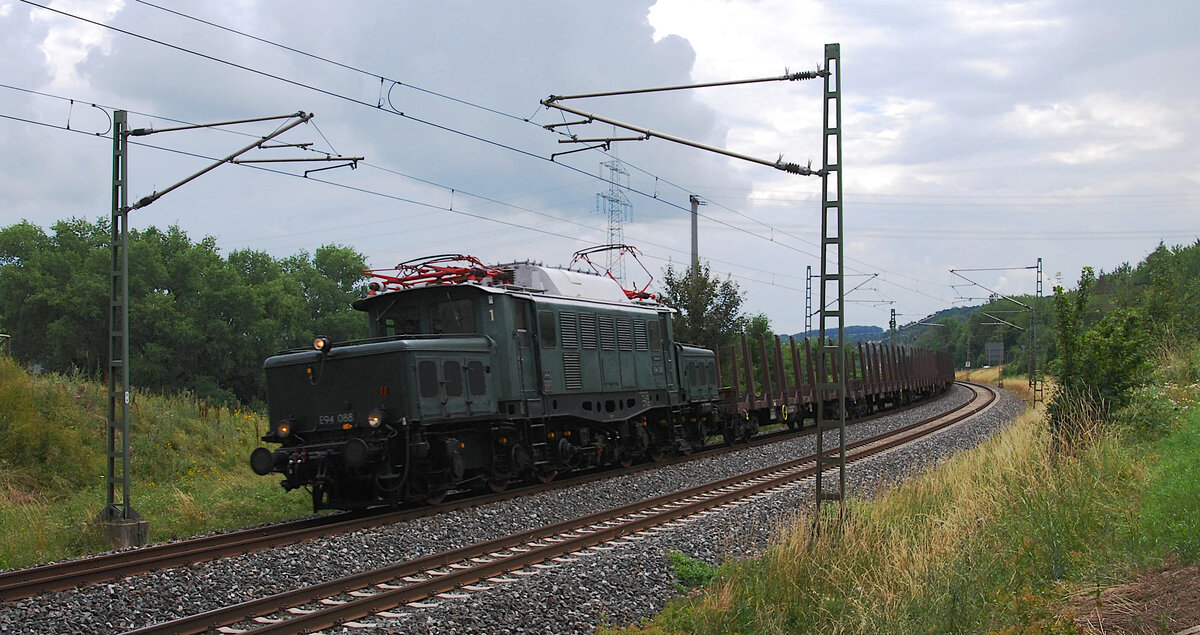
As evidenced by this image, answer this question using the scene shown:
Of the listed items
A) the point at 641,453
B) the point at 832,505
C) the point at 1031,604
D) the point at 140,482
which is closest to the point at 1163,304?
the point at 641,453

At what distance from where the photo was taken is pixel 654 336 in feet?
64.3

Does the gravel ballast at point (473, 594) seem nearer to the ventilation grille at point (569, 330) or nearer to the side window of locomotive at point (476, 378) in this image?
the side window of locomotive at point (476, 378)

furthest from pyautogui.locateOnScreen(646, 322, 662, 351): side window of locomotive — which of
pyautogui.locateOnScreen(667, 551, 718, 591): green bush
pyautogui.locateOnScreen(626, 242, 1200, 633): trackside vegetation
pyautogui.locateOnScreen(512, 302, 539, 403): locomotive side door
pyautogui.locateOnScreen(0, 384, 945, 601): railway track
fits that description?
pyautogui.locateOnScreen(667, 551, 718, 591): green bush

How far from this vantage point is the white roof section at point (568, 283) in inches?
663

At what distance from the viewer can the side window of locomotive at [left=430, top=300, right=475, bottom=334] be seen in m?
14.9

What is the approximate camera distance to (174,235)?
58.7 metres

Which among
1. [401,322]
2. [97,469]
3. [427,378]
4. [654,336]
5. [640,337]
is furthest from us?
[97,469]

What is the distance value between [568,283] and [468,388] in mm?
4222

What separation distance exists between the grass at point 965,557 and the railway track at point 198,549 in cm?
491

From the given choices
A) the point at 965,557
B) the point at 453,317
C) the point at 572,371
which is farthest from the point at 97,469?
the point at 965,557

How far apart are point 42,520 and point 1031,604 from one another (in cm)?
1328

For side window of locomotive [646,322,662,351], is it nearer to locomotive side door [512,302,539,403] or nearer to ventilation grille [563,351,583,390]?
ventilation grille [563,351,583,390]

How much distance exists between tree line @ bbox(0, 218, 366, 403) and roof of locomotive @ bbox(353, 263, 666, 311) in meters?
34.5

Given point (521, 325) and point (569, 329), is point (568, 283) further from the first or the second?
point (521, 325)
